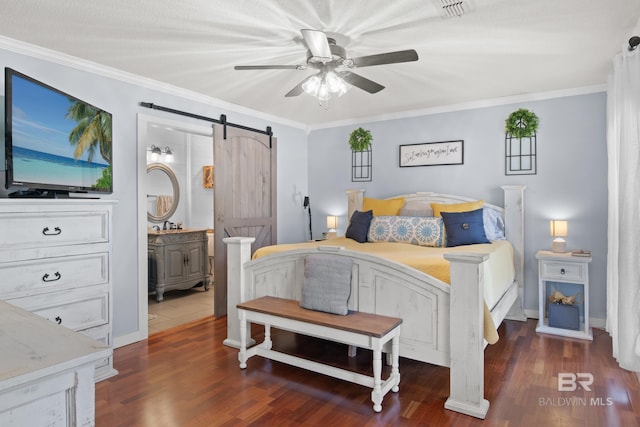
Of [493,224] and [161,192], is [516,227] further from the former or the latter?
[161,192]

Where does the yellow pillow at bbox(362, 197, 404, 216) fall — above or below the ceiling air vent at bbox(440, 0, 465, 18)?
below

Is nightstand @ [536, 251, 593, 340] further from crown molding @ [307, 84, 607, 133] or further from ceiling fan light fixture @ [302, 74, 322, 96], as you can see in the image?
ceiling fan light fixture @ [302, 74, 322, 96]

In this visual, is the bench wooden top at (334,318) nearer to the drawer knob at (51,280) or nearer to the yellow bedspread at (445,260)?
the yellow bedspread at (445,260)

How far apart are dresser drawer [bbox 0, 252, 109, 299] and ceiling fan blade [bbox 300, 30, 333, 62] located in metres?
2.06

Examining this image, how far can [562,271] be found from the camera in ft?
12.0

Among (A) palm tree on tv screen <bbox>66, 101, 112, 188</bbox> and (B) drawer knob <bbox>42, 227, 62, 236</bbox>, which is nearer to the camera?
(B) drawer knob <bbox>42, 227, 62, 236</bbox>

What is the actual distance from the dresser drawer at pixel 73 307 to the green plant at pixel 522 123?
409 cm

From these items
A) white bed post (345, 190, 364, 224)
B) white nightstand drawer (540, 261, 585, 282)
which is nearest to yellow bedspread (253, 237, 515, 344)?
white nightstand drawer (540, 261, 585, 282)

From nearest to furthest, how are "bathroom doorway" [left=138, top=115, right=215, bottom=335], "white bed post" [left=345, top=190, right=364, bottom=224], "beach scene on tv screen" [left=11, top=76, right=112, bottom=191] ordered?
"beach scene on tv screen" [left=11, top=76, right=112, bottom=191], "bathroom doorway" [left=138, top=115, right=215, bottom=335], "white bed post" [left=345, top=190, right=364, bottom=224]

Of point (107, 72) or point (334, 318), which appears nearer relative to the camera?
point (334, 318)

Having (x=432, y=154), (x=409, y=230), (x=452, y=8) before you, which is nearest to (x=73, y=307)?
(x=409, y=230)

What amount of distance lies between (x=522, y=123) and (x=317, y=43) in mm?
2742

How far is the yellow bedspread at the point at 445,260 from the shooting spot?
251 cm

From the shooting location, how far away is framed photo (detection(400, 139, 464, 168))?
458cm
